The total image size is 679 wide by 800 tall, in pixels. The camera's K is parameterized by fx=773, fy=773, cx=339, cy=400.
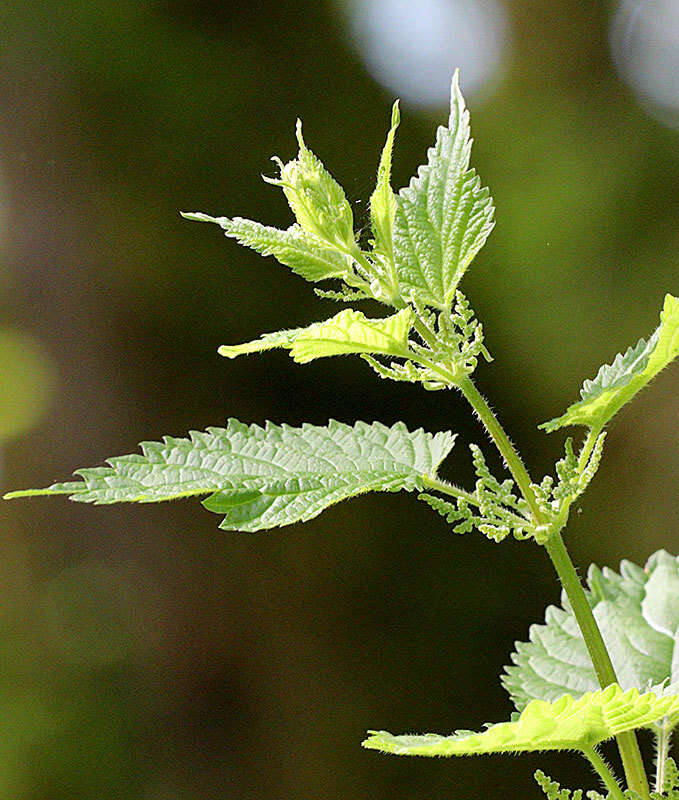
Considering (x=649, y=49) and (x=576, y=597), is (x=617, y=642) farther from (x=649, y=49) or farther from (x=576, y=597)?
(x=649, y=49)

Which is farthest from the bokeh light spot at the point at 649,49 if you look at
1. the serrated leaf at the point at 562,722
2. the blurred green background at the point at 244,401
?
the serrated leaf at the point at 562,722

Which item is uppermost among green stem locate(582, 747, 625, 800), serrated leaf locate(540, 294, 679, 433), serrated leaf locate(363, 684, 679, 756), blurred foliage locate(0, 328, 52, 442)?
blurred foliage locate(0, 328, 52, 442)

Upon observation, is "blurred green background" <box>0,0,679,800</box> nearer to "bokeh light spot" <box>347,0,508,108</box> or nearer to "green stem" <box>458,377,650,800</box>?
"bokeh light spot" <box>347,0,508,108</box>

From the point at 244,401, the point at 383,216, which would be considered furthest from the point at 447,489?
A: the point at 244,401

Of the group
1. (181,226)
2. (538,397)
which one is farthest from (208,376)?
(538,397)

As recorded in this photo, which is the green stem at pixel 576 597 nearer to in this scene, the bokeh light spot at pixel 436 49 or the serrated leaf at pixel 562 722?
the serrated leaf at pixel 562 722

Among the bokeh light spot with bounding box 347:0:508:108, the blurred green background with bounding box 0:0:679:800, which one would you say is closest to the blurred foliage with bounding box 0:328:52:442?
the blurred green background with bounding box 0:0:679:800

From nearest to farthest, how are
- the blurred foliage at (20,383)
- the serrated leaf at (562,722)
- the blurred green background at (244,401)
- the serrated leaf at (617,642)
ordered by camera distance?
the serrated leaf at (562,722) → the serrated leaf at (617,642) → the blurred green background at (244,401) → the blurred foliage at (20,383)
